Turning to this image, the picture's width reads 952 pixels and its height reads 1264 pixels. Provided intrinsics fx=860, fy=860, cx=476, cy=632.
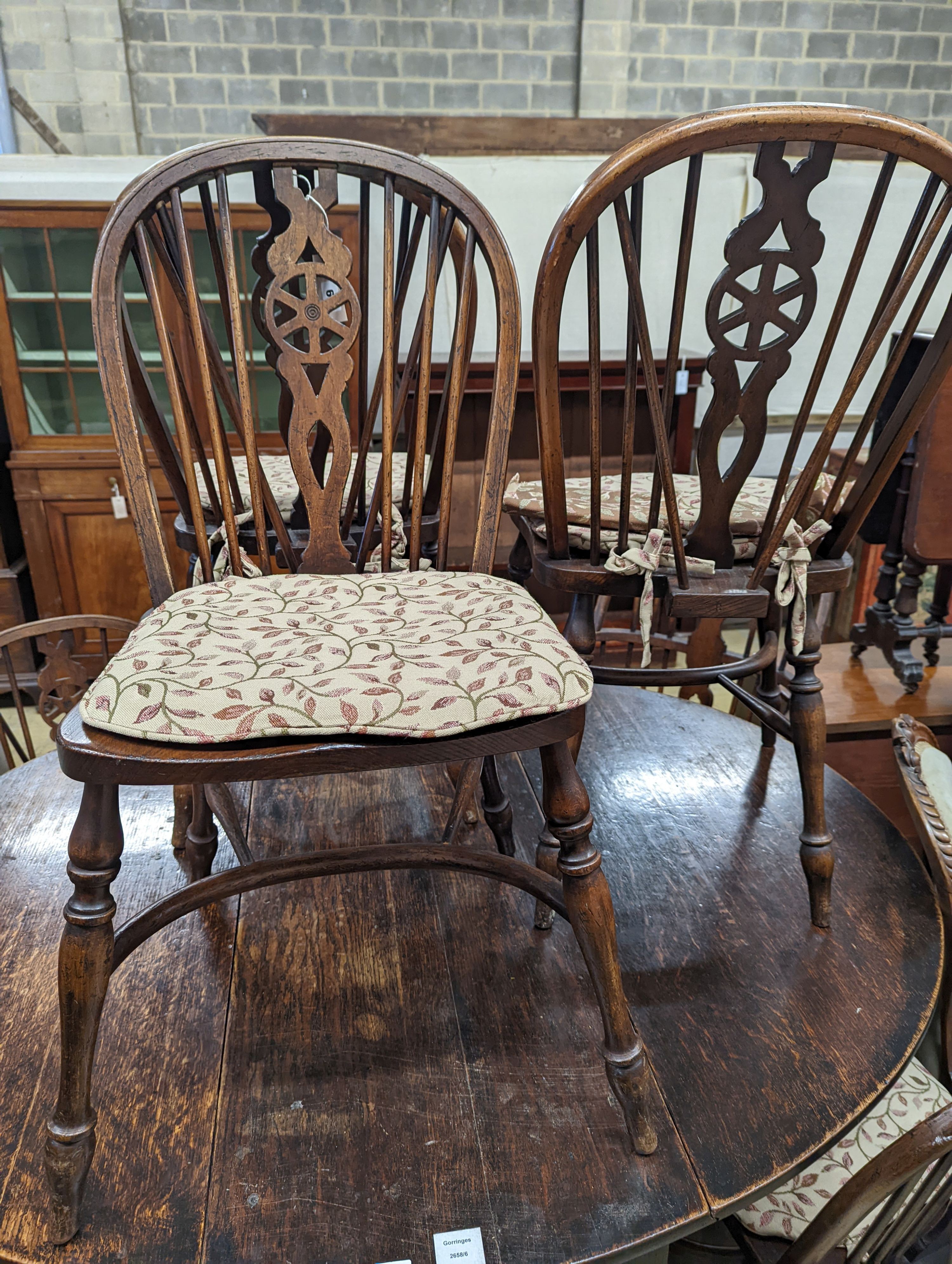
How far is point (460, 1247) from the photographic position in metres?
0.74

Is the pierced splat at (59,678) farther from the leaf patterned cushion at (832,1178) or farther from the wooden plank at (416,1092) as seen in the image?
the leaf patterned cushion at (832,1178)

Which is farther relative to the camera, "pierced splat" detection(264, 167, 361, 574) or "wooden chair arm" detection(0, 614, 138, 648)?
"wooden chair arm" detection(0, 614, 138, 648)

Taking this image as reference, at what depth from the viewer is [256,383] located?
10.2 feet

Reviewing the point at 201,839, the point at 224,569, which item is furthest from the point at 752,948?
the point at 224,569

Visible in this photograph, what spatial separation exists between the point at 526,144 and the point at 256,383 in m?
1.75

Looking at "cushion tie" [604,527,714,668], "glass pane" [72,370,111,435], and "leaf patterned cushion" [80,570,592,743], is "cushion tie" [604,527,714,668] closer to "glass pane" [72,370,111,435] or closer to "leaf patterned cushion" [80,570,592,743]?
"leaf patterned cushion" [80,570,592,743]

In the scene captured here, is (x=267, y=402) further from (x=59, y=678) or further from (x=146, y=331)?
(x=59, y=678)

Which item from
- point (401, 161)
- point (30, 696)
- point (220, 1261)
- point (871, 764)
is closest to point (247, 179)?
point (30, 696)

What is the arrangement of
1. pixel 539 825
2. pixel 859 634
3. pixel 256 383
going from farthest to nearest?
pixel 256 383
pixel 859 634
pixel 539 825

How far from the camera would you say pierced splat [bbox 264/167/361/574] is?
1101 mm

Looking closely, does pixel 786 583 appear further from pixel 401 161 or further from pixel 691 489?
pixel 401 161

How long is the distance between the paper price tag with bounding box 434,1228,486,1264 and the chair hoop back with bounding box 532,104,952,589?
28.4 inches

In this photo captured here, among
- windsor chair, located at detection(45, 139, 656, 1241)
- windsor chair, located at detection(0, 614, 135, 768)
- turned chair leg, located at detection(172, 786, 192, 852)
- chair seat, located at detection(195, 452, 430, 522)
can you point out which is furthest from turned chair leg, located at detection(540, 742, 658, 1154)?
windsor chair, located at detection(0, 614, 135, 768)

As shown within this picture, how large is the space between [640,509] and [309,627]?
52cm
